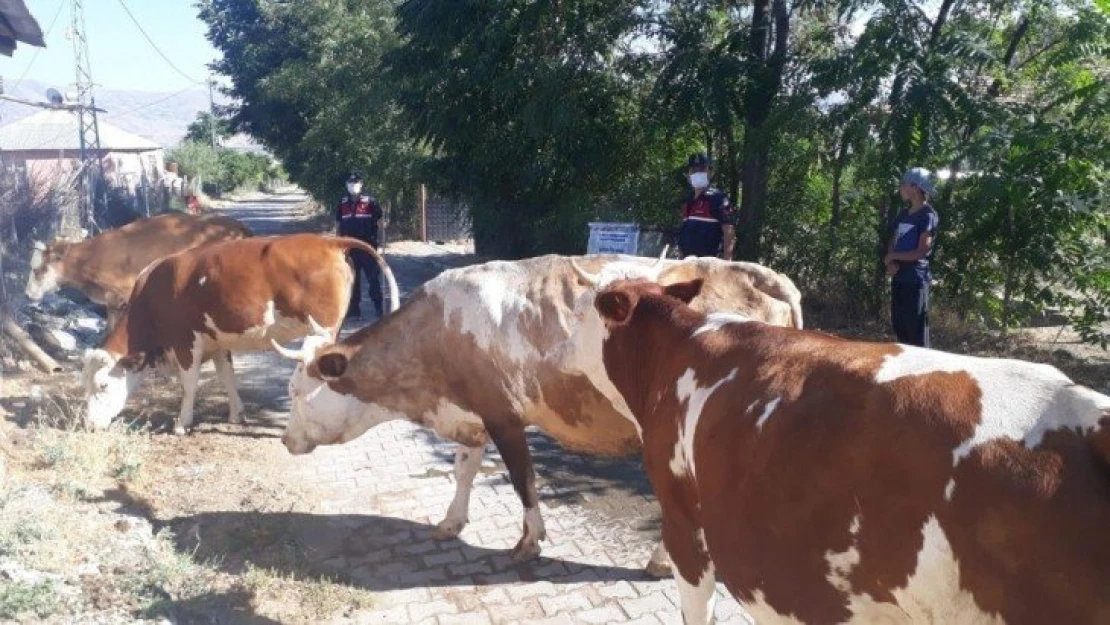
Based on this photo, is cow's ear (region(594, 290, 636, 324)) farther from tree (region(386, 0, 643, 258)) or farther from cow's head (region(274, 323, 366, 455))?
tree (region(386, 0, 643, 258))

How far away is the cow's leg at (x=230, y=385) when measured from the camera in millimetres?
7469

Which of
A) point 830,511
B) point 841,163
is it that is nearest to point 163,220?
point 841,163

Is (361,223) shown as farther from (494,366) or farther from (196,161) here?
(196,161)

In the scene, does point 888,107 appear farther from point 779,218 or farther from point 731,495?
point 731,495

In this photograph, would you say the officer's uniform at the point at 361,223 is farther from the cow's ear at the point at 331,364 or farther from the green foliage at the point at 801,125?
the cow's ear at the point at 331,364

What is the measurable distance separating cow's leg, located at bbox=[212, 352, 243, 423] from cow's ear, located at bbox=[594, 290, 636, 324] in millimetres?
5296

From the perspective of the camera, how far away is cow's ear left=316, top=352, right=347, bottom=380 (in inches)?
198

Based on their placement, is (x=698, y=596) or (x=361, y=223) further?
(x=361, y=223)

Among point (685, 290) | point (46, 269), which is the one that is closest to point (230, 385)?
point (46, 269)

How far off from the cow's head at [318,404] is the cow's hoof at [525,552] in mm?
1228

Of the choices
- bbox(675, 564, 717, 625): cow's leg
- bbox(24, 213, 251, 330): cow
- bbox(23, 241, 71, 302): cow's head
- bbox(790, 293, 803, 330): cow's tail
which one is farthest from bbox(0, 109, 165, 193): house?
bbox(675, 564, 717, 625): cow's leg

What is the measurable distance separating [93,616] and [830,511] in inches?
142

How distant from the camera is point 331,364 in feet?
16.5

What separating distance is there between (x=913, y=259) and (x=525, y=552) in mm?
3466
